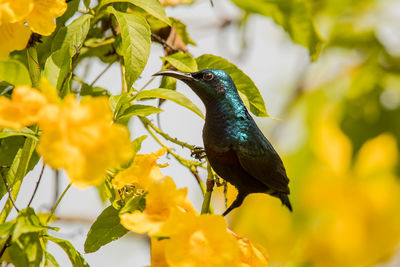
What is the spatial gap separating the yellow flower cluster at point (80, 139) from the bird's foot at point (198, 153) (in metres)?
0.47

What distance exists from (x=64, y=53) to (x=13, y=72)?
13 cm

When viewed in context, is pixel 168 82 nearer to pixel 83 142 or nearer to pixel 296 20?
pixel 296 20

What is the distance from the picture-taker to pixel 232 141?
1.23 m

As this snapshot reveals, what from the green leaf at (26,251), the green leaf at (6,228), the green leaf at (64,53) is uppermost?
the green leaf at (64,53)

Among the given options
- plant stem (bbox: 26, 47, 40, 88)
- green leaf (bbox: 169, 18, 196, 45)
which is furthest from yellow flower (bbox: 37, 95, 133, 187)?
green leaf (bbox: 169, 18, 196, 45)

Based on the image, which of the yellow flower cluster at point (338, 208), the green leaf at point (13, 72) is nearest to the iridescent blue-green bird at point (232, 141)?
the green leaf at point (13, 72)

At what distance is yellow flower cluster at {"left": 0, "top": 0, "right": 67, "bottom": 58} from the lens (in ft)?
3.28

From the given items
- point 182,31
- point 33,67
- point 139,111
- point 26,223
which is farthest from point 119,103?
point 182,31

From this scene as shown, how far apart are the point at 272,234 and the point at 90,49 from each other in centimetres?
145

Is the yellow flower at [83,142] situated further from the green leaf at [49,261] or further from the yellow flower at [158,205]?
the green leaf at [49,261]

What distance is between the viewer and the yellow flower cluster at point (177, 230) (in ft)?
3.22

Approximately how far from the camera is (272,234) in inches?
105

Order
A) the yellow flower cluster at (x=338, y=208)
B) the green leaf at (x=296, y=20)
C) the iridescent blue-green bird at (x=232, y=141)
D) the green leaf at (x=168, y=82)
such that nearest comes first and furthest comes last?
the iridescent blue-green bird at (x=232, y=141) < the green leaf at (x=168, y=82) < the green leaf at (x=296, y=20) < the yellow flower cluster at (x=338, y=208)

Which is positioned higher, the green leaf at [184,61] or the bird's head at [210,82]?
the green leaf at [184,61]
